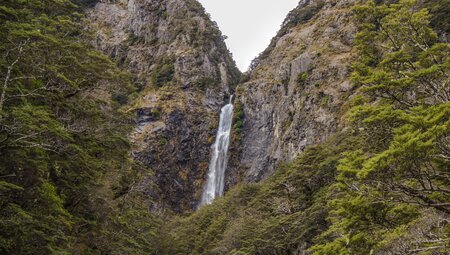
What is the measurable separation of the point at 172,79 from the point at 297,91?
28.2 metres

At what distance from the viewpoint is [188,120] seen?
6141cm

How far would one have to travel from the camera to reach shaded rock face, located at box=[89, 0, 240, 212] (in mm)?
56500

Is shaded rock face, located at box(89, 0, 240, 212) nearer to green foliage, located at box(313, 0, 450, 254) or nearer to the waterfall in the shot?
the waterfall

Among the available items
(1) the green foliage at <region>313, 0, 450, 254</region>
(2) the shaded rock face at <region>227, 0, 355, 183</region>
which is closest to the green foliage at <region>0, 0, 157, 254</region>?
(1) the green foliage at <region>313, 0, 450, 254</region>

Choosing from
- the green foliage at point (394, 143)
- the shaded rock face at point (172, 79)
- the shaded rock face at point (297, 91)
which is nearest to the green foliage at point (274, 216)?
the green foliage at point (394, 143)

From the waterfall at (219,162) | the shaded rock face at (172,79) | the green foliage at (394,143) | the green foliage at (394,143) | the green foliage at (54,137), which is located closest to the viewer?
the green foliage at (394,143)

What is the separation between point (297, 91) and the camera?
4634cm

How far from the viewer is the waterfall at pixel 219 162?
52.4m

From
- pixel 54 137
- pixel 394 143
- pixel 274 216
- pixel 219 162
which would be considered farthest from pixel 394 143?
pixel 219 162

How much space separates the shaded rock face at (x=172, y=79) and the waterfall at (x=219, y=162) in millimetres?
1162

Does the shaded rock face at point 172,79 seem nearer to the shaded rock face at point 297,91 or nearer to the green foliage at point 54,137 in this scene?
the shaded rock face at point 297,91

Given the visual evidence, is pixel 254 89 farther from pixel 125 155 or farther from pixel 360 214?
pixel 360 214

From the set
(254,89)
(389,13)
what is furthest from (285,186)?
(254,89)

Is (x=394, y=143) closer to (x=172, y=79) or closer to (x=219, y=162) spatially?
(x=219, y=162)
